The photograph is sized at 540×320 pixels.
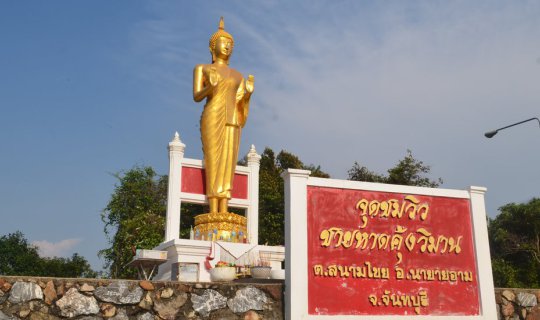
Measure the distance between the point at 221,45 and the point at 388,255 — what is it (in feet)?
30.2

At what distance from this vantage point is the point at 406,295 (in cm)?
849

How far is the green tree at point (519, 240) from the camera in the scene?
24359 mm

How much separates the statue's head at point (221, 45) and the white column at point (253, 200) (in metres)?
2.67

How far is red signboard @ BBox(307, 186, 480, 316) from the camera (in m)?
8.20

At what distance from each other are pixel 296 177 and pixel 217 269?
1750 mm

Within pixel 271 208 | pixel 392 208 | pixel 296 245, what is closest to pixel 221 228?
pixel 392 208

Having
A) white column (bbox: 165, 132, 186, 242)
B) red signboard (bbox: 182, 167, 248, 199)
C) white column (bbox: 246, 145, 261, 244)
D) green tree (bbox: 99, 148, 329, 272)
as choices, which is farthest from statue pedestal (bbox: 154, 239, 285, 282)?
green tree (bbox: 99, 148, 329, 272)

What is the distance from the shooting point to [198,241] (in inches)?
505

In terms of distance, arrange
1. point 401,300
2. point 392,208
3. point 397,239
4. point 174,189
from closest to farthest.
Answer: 1. point 401,300
2. point 397,239
3. point 392,208
4. point 174,189

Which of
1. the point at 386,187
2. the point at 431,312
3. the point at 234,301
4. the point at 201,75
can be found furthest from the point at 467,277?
the point at 201,75

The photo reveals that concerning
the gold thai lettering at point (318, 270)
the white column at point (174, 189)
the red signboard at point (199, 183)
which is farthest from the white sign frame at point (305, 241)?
the red signboard at point (199, 183)

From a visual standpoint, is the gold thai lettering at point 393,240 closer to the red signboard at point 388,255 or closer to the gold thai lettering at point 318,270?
the red signboard at point 388,255

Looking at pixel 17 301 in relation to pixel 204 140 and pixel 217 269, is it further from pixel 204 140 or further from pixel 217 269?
pixel 204 140

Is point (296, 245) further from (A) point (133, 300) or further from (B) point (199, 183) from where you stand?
(B) point (199, 183)
